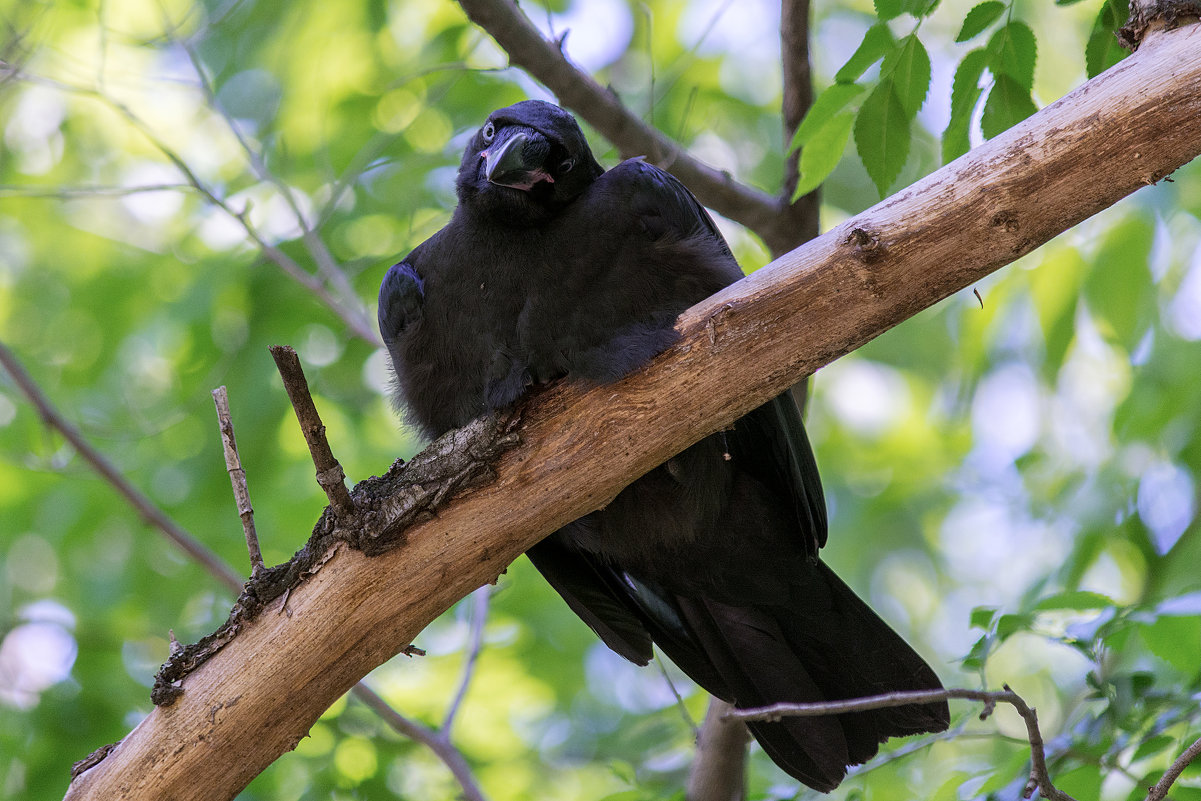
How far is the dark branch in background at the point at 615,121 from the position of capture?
2881mm

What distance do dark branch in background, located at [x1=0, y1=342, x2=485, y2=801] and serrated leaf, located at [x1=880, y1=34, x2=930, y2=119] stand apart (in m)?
2.11

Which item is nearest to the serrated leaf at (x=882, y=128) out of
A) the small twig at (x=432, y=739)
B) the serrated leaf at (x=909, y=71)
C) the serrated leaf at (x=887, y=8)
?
the serrated leaf at (x=909, y=71)

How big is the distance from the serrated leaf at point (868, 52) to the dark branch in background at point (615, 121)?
90 centimetres

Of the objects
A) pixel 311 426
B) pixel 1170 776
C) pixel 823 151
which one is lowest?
pixel 1170 776

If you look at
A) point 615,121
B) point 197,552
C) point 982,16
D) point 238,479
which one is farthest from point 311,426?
point 982,16

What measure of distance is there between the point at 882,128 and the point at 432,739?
2.10 metres

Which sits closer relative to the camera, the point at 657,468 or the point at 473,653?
the point at 657,468

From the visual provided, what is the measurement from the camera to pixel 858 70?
2311mm

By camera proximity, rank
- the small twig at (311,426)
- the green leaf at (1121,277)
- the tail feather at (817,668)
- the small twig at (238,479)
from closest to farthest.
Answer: the small twig at (311,426) < the small twig at (238,479) < the tail feather at (817,668) < the green leaf at (1121,277)

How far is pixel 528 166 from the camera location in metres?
2.57

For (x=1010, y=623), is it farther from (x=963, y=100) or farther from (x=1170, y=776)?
(x=963, y=100)

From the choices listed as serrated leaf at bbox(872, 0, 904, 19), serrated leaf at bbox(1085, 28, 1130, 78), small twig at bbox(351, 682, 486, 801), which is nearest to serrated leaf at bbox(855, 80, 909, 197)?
serrated leaf at bbox(872, 0, 904, 19)

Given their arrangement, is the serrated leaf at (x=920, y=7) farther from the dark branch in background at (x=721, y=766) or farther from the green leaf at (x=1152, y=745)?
the dark branch in background at (x=721, y=766)

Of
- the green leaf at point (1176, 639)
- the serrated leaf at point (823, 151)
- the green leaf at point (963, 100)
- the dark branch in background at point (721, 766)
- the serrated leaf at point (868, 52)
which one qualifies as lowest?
the green leaf at point (1176, 639)
